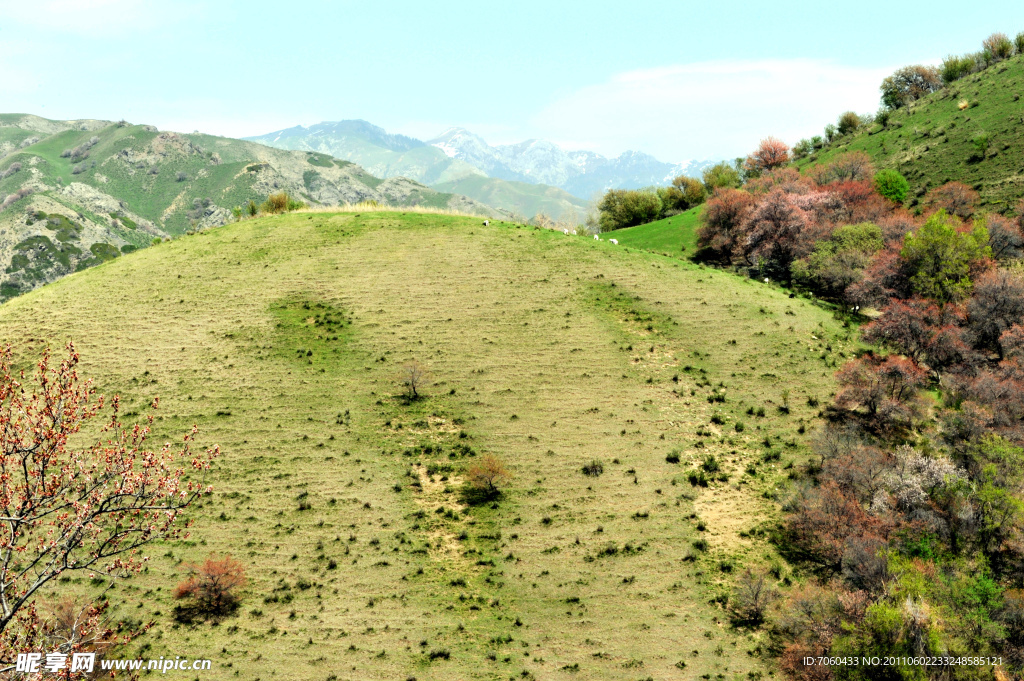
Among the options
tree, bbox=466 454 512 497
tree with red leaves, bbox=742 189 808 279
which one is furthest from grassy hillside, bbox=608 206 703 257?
tree, bbox=466 454 512 497

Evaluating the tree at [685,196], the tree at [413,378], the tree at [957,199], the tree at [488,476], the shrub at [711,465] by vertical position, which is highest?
the tree at [685,196]

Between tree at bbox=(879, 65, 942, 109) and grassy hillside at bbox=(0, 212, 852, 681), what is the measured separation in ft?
408

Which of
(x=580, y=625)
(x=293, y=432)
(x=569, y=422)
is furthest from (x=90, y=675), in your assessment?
(x=569, y=422)

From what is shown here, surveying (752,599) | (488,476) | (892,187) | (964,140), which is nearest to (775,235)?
(892,187)

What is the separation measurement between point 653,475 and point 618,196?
112 m

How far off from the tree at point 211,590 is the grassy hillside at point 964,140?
102297 mm

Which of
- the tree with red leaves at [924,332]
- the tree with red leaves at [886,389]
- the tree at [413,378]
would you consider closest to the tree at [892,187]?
the tree with red leaves at [924,332]

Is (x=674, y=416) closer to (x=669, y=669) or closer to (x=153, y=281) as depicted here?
(x=669, y=669)

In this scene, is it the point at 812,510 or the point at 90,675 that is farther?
the point at 812,510

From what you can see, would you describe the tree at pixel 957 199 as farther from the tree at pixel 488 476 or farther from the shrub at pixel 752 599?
the tree at pixel 488 476

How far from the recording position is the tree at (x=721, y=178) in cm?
12975

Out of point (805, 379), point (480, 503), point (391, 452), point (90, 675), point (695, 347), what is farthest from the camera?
point (695, 347)

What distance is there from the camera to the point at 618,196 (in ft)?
447

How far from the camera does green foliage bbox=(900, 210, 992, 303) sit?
51.8 metres
